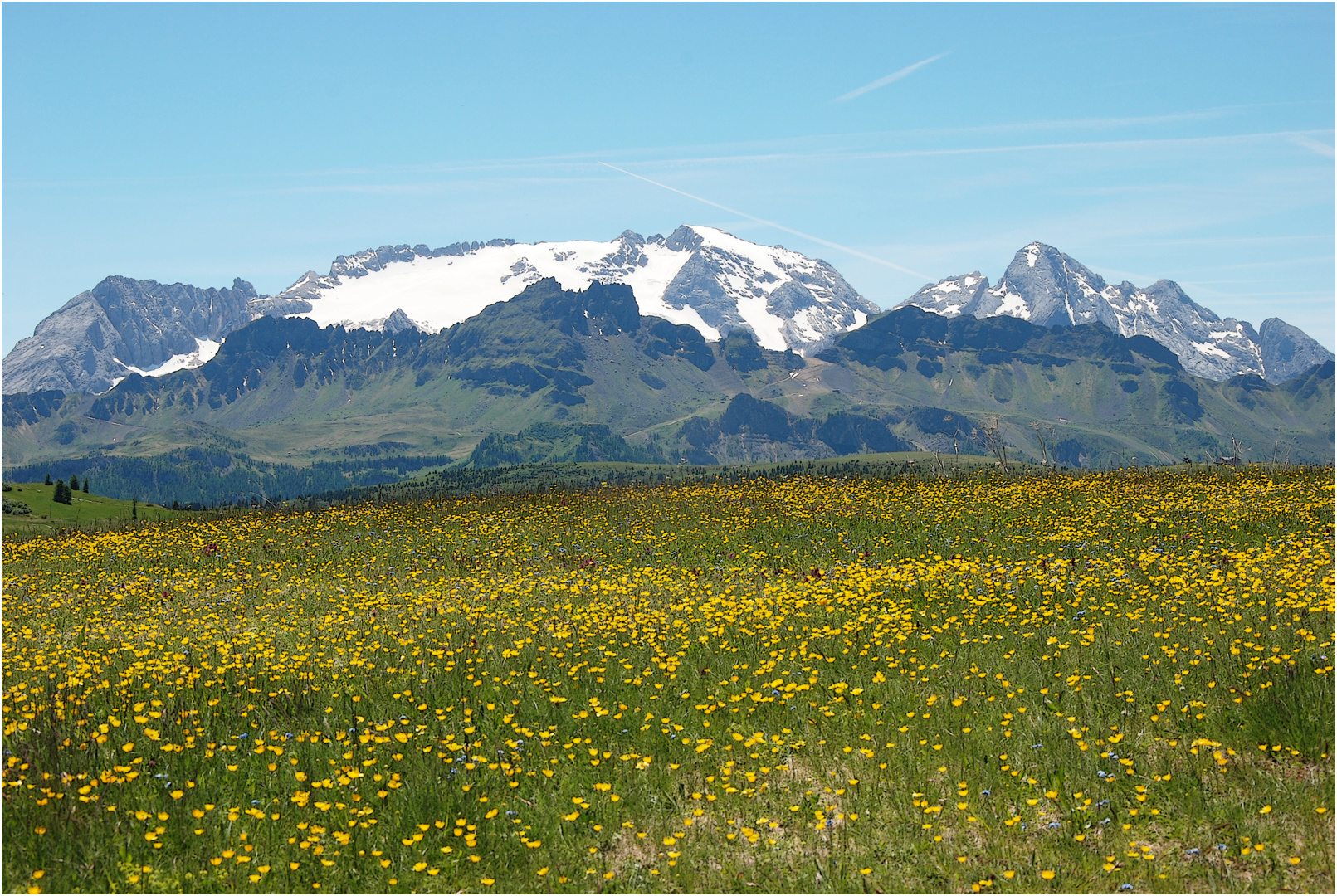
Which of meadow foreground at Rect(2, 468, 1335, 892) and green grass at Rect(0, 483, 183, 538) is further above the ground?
meadow foreground at Rect(2, 468, 1335, 892)

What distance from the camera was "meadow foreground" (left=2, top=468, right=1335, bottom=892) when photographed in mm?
8992

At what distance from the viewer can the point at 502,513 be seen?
102 feet

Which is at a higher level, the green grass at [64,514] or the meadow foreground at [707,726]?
the meadow foreground at [707,726]

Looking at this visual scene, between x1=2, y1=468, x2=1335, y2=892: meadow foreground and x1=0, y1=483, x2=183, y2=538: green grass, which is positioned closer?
x1=2, y1=468, x2=1335, y2=892: meadow foreground

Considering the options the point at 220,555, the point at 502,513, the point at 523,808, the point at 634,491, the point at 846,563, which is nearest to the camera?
the point at 523,808

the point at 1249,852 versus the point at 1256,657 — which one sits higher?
the point at 1256,657

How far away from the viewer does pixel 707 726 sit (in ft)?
38.8

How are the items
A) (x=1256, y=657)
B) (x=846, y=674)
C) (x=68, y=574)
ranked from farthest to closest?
1. (x=68, y=574)
2. (x=846, y=674)
3. (x=1256, y=657)

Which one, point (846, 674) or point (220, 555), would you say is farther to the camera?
point (220, 555)

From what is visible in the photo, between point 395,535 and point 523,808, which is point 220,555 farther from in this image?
point 523,808

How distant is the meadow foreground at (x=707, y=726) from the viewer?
29.5ft

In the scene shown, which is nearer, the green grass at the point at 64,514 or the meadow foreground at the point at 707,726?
the meadow foreground at the point at 707,726

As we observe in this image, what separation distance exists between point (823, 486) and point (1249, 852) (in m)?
24.3

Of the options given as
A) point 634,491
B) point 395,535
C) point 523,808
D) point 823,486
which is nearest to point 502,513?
point 395,535
